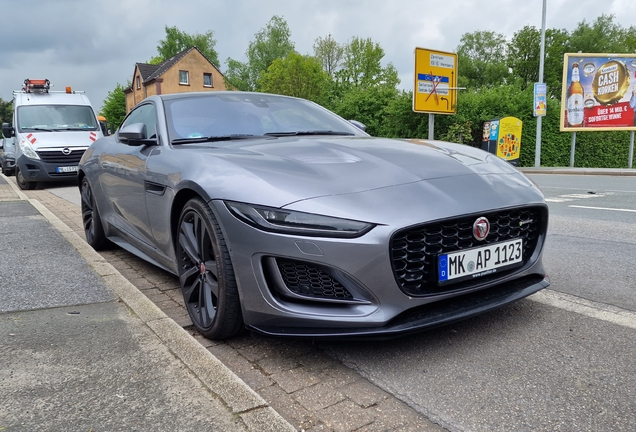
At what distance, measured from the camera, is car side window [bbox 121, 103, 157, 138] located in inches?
152

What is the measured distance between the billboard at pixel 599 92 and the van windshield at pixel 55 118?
699 inches

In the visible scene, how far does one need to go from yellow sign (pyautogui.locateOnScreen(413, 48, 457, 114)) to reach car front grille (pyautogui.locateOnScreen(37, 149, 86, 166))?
42.9 feet

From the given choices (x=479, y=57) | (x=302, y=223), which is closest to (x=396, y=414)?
(x=302, y=223)

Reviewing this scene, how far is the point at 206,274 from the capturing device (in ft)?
9.27

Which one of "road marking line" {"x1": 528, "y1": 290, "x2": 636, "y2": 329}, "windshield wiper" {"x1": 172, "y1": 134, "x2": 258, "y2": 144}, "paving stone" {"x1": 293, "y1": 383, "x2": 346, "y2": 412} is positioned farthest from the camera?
"windshield wiper" {"x1": 172, "y1": 134, "x2": 258, "y2": 144}

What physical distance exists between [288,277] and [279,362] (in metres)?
0.44

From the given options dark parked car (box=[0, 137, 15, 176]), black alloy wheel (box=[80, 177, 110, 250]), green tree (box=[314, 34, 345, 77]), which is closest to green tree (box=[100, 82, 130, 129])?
green tree (box=[314, 34, 345, 77])

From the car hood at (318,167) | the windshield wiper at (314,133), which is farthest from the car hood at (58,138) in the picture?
the car hood at (318,167)

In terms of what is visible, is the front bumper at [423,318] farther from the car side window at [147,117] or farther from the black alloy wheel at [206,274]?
the car side window at [147,117]

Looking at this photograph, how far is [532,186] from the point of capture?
9.67 ft

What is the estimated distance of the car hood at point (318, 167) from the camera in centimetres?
246

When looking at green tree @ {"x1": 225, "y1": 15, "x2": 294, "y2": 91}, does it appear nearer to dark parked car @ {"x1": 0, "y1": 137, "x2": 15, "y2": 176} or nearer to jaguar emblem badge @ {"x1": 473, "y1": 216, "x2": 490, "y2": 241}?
dark parked car @ {"x1": 0, "y1": 137, "x2": 15, "y2": 176}

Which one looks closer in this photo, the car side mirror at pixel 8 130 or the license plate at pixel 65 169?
the license plate at pixel 65 169

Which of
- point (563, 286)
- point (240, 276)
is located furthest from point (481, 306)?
point (563, 286)
